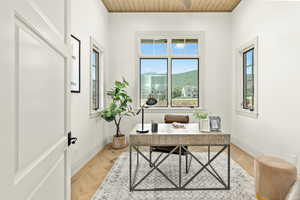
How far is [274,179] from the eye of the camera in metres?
1.96

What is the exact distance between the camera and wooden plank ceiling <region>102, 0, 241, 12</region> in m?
4.39

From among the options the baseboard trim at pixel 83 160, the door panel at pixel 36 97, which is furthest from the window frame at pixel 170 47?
the door panel at pixel 36 97

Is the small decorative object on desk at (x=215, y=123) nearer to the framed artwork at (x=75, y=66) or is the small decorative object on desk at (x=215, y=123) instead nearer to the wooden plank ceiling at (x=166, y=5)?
the framed artwork at (x=75, y=66)

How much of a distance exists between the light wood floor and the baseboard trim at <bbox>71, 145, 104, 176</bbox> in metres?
0.05

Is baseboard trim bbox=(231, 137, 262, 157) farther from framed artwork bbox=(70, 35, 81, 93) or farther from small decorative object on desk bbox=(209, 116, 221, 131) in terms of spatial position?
framed artwork bbox=(70, 35, 81, 93)

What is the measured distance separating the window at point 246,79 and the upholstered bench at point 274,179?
6.19 ft

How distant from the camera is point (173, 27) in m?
4.92

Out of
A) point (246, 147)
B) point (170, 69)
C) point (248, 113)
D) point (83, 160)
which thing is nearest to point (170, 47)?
point (170, 69)

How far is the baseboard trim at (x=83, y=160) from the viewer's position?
2857 millimetres

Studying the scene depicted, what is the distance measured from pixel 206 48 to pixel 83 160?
3.90 meters

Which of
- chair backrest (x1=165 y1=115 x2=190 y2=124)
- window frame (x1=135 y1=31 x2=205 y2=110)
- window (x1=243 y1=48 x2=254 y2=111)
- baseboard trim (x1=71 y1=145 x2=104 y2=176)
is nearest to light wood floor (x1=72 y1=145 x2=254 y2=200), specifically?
baseboard trim (x1=71 y1=145 x2=104 y2=176)

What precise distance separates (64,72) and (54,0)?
16.4 inches

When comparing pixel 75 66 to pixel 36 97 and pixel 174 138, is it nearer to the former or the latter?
pixel 174 138

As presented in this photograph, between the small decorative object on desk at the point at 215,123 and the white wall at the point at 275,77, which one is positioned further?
the white wall at the point at 275,77
